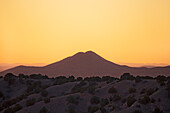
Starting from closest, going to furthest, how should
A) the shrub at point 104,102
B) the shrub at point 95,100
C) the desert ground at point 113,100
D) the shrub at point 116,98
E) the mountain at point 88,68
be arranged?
the desert ground at point 113,100 → the shrub at point 104,102 → the shrub at point 116,98 → the shrub at point 95,100 → the mountain at point 88,68

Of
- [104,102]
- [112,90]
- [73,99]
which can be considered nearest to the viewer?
[104,102]

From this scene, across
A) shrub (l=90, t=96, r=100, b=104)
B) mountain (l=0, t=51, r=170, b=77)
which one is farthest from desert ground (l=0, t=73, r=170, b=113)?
mountain (l=0, t=51, r=170, b=77)

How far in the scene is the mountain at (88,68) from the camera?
11853cm

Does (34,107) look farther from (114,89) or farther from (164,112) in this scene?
(164,112)

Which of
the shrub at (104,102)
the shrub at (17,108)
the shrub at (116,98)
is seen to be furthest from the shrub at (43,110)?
the shrub at (116,98)

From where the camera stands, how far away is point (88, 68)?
124 metres

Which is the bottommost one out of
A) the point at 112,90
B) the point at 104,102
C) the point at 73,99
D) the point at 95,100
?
the point at 104,102

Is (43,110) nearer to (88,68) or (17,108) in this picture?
(17,108)

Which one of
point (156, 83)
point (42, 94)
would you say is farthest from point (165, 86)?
point (42, 94)

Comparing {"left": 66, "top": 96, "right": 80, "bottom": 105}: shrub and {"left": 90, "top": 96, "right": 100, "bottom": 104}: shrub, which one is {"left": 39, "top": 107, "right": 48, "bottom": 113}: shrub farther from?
{"left": 90, "top": 96, "right": 100, "bottom": 104}: shrub

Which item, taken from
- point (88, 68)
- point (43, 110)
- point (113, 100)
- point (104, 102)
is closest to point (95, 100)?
point (104, 102)

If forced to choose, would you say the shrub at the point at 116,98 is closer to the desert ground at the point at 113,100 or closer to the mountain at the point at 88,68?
the desert ground at the point at 113,100

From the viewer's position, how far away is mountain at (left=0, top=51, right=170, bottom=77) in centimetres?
11853

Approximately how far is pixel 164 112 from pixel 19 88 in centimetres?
3392
